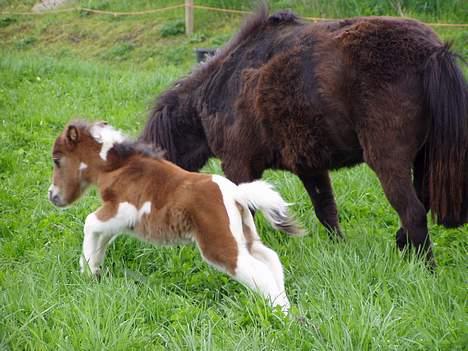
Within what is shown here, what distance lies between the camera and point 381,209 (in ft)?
17.7

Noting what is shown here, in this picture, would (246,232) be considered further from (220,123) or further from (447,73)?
(447,73)

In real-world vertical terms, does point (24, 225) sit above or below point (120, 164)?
below

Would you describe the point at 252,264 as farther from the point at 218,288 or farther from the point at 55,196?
the point at 55,196

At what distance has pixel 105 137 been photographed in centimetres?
449

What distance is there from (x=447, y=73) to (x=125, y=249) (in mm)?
2397

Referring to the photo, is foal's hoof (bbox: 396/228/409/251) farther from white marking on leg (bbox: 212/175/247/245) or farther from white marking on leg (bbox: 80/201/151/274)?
white marking on leg (bbox: 80/201/151/274)

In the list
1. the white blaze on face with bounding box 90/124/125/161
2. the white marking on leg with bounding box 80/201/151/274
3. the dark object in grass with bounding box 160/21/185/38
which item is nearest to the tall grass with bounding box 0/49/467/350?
the white marking on leg with bounding box 80/201/151/274

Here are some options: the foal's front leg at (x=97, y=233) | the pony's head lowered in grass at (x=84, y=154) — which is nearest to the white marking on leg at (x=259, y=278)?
the foal's front leg at (x=97, y=233)

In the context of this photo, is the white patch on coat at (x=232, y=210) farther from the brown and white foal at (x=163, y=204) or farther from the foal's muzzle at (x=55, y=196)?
the foal's muzzle at (x=55, y=196)

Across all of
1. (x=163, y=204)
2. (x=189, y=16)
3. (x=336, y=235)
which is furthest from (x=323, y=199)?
(x=189, y=16)

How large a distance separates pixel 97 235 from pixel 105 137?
68 cm

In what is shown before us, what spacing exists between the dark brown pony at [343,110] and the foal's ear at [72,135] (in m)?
0.94

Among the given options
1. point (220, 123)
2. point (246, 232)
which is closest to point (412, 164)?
point (246, 232)

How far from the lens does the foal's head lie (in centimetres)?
446
